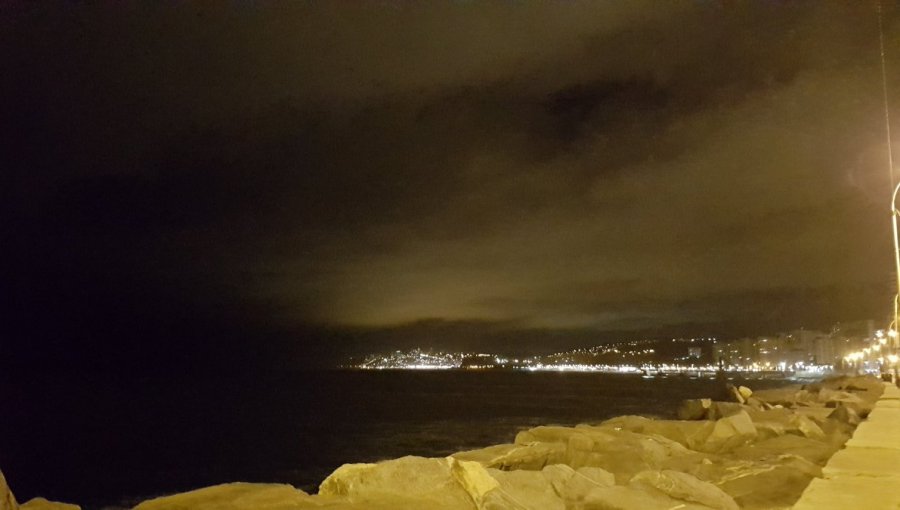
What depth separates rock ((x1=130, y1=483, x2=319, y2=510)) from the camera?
8727 millimetres

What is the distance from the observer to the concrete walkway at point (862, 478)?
21.7ft

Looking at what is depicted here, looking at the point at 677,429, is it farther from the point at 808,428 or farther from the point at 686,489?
the point at 686,489

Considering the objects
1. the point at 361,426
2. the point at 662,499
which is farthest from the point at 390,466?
the point at 361,426

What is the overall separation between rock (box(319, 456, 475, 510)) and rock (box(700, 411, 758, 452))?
862cm

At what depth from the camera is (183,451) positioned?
1969 inches

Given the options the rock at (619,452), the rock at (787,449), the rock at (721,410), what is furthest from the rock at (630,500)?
the rock at (721,410)

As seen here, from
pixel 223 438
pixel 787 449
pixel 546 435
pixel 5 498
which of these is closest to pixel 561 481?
pixel 546 435

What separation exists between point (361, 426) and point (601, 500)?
175 feet

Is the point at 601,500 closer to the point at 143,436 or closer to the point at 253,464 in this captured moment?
the point at 253,464

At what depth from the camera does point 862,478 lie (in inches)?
308

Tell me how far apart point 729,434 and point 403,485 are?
983cm

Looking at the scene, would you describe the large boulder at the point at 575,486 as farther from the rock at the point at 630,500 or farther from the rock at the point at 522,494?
the rock at the point at 630,500

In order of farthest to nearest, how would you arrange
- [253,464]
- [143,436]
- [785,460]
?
[143,436], [253,464], [785,460]

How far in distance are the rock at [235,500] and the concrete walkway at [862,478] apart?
520 cm
